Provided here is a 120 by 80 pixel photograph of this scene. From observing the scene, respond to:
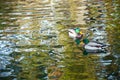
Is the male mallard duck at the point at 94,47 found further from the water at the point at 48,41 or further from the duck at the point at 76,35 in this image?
the duck at the point at 76,35

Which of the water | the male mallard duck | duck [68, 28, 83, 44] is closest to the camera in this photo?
the water

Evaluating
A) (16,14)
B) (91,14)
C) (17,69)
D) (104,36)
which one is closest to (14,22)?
(16,14)

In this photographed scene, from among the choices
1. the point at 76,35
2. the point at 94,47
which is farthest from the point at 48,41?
the point at 94,47

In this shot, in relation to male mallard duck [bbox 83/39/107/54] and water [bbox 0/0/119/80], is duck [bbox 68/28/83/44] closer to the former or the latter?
water [bbox 0/0/119/80]

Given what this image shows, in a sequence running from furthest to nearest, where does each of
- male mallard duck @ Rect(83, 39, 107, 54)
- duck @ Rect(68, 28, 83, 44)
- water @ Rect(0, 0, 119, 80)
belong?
duck @ Rect(68, 28, 83, 44) → male mallard duck @ Rect(83, 39, 107, 54) → water @ Rect(0, 0, 119, 80)

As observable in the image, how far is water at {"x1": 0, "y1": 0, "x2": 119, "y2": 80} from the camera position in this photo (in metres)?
19.2

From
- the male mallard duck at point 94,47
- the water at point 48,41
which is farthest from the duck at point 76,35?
the male mallard duck at point 94,47

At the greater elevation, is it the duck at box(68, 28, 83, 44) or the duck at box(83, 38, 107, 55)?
the duck at box(68, 28, 83, 44)

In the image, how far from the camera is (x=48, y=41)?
982 inches

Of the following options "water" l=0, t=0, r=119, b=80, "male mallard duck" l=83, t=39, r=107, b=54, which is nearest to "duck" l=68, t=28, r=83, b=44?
"water" l=0, t=0, r=119, b=80

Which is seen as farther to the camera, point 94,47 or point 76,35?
point 76,35

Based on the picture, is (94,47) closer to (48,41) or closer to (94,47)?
(94,47)

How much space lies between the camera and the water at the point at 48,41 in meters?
19.2

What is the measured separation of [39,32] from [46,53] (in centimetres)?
576
